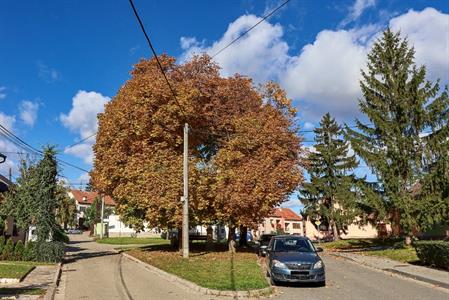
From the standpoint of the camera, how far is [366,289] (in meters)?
12.6

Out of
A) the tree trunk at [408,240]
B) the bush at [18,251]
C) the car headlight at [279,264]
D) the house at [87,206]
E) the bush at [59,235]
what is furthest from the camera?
the house at [87,206]

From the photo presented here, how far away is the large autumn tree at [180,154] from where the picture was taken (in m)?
22.9

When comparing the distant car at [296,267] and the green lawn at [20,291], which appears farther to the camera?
the distant car at [296,267]

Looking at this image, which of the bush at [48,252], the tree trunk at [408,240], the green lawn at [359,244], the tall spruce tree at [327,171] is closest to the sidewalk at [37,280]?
the bush at [48,252]

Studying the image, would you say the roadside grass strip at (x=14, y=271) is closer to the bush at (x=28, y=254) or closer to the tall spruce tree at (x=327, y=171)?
the bush at (x=28, y=254)

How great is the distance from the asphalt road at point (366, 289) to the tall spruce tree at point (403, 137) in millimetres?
7928

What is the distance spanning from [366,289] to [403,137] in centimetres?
1430

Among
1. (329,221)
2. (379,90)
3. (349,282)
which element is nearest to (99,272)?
(349,282)

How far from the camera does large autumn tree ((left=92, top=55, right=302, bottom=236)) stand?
22.9m

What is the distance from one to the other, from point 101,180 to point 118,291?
14448mm

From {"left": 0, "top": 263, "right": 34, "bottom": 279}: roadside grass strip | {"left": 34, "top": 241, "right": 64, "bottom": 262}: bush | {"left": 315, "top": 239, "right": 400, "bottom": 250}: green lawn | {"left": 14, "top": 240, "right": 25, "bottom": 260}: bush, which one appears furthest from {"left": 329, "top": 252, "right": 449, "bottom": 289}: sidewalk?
{"left": 14, "top": 240, "right": 25, "bottom": 260}: bush

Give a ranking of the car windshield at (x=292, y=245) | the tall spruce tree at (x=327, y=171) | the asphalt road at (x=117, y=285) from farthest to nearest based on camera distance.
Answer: the tall spruce tree at (x=327, y=171), the car windshield at (x=292, y=245), the asphalt road at (x=117, y=285)

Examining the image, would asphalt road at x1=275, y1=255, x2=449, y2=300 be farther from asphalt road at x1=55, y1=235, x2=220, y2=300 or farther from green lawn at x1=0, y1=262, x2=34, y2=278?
green lawn at x1=0, y1=262, x2=34, y2=278

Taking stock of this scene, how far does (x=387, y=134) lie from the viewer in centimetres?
2519
